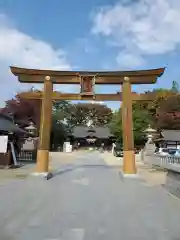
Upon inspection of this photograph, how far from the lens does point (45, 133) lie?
18.5 meters

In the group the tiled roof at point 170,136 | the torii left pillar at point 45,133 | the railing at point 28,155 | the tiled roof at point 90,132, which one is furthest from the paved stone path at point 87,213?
the tiled roof at point 90,132

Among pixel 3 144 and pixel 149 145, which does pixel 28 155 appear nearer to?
pixel 3 144

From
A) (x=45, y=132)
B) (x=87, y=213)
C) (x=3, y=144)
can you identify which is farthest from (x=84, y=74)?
(x=87, y=213)

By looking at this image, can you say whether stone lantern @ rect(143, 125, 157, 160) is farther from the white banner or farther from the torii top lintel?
the white banner

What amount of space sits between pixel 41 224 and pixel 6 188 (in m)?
6.61

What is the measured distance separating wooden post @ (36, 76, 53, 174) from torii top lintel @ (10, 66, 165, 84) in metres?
0.46

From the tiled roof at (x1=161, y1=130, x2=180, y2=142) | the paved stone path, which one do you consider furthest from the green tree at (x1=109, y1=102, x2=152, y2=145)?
the paved stone path

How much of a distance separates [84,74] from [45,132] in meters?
3.92

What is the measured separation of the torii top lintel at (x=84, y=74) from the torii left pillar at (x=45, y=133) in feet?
1.51

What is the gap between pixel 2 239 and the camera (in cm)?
611

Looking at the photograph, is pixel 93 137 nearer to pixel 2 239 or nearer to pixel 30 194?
pixel 30 194

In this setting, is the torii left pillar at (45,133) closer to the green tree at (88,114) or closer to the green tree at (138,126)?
the green tree at (138,126)

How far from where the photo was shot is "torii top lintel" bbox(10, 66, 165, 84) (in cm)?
1945

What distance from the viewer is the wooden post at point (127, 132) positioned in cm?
1836
